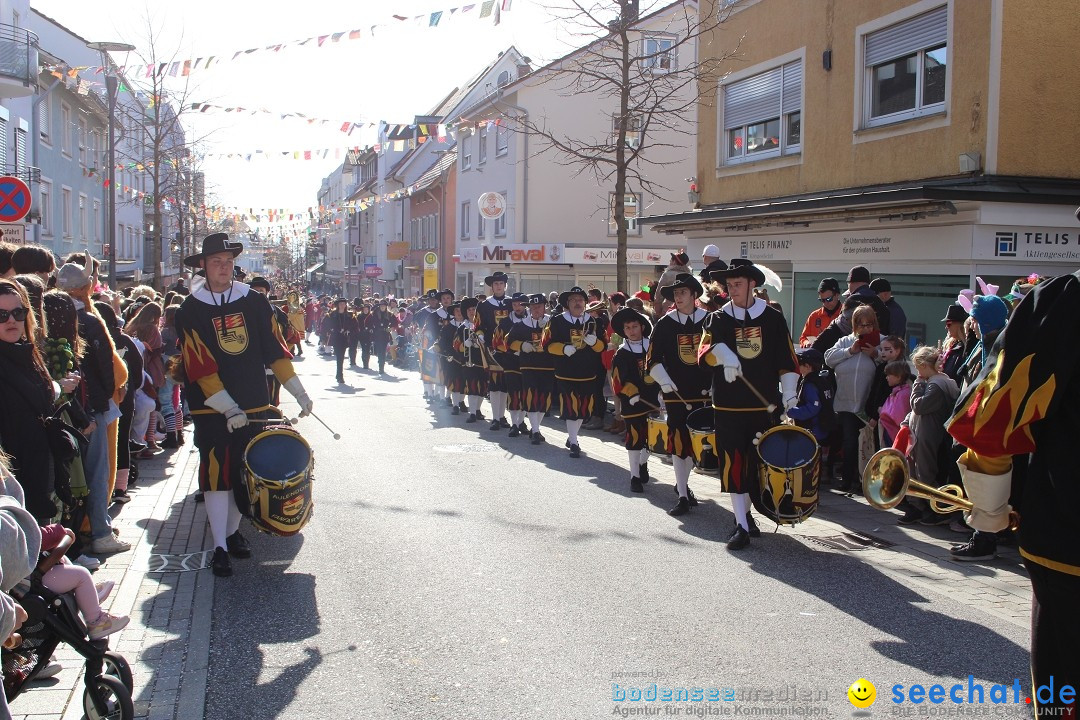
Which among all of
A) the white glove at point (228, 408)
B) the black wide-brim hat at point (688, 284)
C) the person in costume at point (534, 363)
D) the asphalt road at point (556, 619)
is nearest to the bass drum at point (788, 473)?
the asphalt road at point (556, 619)

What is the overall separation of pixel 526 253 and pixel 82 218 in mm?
15183

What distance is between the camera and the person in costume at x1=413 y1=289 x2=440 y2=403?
700 inches

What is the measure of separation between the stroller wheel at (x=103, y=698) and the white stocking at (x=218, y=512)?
2669 millimetres

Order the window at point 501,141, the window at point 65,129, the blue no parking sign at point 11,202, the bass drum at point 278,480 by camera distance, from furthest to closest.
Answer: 1. the window at point 501,141
2. the window at point 65,129
3. the blue no parking sign at point 11,202
4. the bass drum at point 278,480

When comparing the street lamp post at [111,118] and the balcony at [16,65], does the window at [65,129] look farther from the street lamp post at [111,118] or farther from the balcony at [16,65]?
the balcony at [16,65]

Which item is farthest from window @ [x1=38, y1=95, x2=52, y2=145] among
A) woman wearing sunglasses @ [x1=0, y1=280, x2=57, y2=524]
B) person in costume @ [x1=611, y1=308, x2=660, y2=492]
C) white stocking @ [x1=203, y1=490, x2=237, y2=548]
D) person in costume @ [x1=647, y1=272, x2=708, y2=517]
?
woman wearing sunglasses @ [x1=0, y1=280, x2=57, y2=524]

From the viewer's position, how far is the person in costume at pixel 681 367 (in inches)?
339

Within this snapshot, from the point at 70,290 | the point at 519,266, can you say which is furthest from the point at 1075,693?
the point at 519,266

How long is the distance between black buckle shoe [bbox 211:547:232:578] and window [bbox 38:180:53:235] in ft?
82.0

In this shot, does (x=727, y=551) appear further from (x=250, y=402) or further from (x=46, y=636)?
(x=46, y=636)

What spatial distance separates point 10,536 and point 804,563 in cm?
526

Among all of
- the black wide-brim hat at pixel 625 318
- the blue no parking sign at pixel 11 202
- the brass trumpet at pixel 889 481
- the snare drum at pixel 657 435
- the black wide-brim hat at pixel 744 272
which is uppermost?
the blue no parking sign at pixel 11 202

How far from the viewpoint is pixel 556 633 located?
210 inches

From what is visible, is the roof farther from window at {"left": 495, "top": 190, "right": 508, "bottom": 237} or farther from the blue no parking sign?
window at {"left": 495, "top": 190, "right": 508, "bottom": 237}
